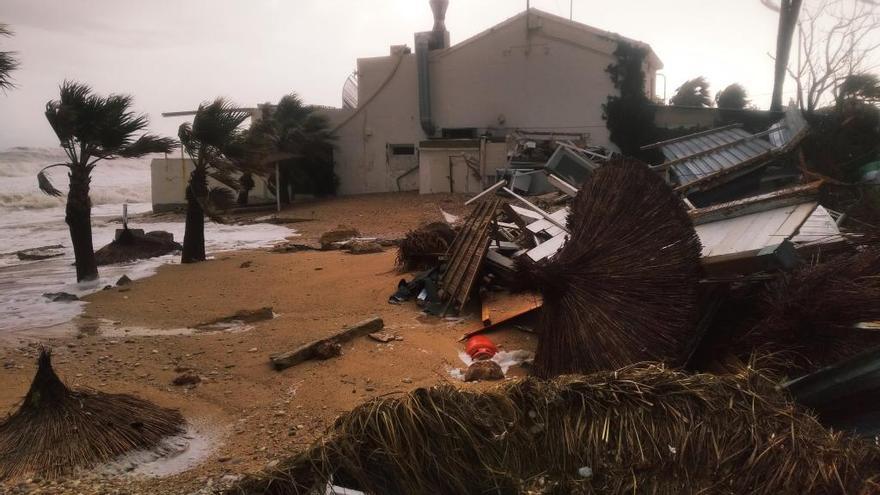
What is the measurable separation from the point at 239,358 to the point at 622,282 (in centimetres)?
359

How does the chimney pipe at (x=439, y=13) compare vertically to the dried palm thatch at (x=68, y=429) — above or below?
above

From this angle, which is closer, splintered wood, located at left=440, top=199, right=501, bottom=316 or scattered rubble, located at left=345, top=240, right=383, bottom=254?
splintered wood, located at left=440, top=199, right=501, bottom=316

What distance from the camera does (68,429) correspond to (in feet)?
12.6

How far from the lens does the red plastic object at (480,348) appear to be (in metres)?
5.60

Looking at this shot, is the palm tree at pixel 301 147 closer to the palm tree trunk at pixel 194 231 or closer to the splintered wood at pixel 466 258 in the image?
the palm tree trunk at pixel 194 231

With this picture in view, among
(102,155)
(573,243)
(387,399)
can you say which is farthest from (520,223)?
(102,155)

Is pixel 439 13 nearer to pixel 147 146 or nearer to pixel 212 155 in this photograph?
pixel 212 155

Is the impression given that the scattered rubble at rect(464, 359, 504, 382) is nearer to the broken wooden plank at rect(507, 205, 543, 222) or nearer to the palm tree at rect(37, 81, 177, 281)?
the broken wooden plank at rect(507, 205, 543, 222)

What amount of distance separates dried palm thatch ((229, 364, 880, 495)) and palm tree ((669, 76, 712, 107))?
92.5ft

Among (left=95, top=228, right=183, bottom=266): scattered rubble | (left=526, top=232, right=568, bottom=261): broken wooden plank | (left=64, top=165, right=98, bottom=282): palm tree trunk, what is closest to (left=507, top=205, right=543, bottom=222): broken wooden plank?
(left=526, top=232, right=568, bottom=261): broken wooden plank

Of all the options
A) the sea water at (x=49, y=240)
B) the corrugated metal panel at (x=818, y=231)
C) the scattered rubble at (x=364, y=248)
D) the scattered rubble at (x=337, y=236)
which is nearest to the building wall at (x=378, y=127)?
the sea water at (x=49, y=240)

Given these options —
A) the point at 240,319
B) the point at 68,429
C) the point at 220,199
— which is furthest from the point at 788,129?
the point at 68,429

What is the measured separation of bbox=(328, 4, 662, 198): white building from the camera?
2294 cm

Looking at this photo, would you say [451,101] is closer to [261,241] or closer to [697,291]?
[261,241]
